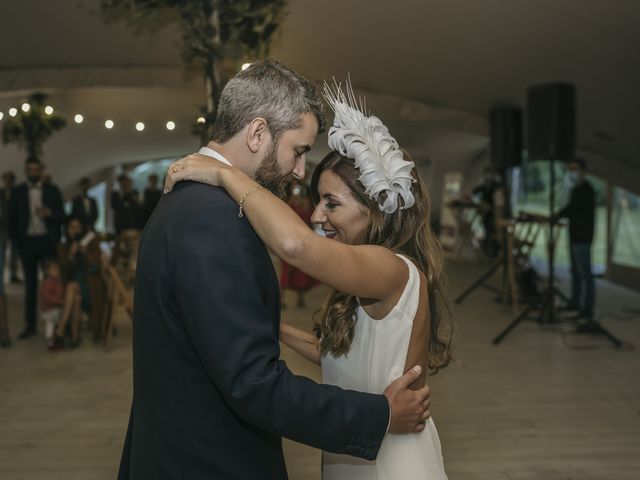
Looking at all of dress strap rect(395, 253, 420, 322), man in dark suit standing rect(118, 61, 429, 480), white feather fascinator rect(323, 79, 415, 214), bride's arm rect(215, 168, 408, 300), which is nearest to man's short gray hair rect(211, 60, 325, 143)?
man in dark suit standing rect(118, 61, 429, 480)

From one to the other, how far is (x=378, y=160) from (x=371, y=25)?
6.59 meters

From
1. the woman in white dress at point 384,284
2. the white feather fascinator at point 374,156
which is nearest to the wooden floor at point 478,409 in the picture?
the woman in white dress at point 384,284

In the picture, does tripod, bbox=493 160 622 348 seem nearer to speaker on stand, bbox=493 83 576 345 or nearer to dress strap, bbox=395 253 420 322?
speaker on stand, bbox=493 83 576 345

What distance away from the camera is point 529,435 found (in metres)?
3.95

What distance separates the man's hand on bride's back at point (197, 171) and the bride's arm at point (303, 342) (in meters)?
0.64

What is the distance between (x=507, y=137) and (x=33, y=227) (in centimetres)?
592

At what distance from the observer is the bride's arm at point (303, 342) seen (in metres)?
1.95

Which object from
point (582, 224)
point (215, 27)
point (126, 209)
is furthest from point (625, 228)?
point (126, 209)

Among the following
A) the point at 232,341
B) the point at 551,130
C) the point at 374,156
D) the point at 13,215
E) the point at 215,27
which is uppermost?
the point at 215,27

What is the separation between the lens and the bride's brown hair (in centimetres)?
175

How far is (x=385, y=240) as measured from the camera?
5.82 feet

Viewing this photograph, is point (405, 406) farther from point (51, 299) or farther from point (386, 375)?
point (51, 299)

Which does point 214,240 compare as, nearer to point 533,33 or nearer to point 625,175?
point 533,33

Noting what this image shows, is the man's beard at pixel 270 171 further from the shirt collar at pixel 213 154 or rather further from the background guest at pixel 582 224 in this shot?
the background guest at pixel 582 224
